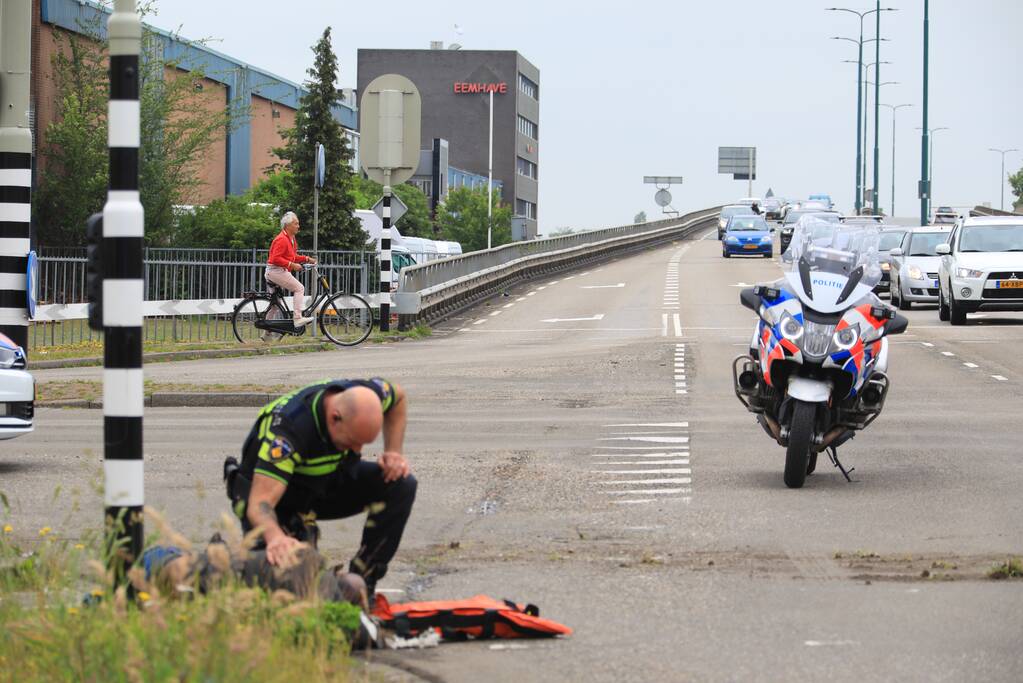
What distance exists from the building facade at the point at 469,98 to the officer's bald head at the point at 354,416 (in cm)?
14357

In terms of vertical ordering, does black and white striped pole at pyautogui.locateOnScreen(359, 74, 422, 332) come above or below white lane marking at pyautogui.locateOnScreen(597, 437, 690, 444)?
above

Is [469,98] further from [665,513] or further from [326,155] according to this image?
[665,513]

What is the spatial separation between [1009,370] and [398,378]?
7713 mm

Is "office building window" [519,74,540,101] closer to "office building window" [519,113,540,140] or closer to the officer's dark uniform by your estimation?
"office building window" [519,113,540,140]

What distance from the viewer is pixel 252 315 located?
25.3 metres

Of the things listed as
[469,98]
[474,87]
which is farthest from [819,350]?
[469,98]

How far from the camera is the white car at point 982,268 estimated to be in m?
29.2

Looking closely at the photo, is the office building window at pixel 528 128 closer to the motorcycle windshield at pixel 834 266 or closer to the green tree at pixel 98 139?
the green tree at pixel 98 139

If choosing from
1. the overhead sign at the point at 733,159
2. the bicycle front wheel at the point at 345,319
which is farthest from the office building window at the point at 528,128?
the bicycle front wheel at the point at 345,319

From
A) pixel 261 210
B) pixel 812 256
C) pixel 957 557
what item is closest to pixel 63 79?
pixel 261 210

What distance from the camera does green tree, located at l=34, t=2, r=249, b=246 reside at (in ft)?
132

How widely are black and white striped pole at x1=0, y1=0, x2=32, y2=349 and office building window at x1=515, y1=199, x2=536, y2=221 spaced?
460 feet

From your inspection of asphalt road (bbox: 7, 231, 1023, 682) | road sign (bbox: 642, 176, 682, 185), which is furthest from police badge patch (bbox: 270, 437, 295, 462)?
road sign (bbox: 642, 176, 682, 185)

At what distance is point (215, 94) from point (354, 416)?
39.1m
